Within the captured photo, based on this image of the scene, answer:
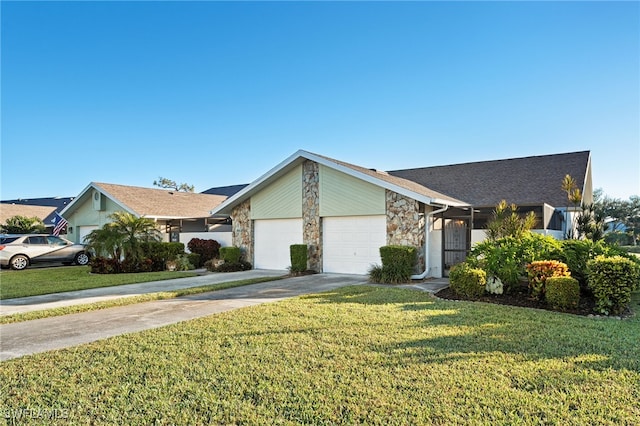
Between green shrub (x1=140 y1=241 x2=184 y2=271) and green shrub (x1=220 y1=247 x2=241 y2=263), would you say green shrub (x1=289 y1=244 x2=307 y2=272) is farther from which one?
green shrub (x1=140 y1=241 x2=184 y2=271)

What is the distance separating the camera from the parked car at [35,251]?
54.0 ft

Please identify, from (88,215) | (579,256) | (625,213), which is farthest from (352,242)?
(625,213)

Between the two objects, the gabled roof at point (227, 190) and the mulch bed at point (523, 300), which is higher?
the gabled roof at point (227, 190)

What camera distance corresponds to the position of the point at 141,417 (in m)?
3.10

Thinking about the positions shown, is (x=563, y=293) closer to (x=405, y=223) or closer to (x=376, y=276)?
(x=376, y=276)

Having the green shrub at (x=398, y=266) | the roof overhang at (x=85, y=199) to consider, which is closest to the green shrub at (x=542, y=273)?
the green shrub at (x=398, y=266)

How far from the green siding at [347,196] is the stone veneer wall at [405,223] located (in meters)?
0.34

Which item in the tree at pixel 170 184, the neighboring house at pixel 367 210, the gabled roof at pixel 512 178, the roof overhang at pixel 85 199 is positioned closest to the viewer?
the neighboring house at pixel 367 210

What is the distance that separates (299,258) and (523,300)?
25.2 ft

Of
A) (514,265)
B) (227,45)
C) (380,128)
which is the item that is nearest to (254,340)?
(514,265)

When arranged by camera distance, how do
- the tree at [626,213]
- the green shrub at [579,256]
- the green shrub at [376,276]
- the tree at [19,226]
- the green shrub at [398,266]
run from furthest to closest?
the tree at [626,213] → the tree at [19,226] → the green shrub at [376,276] → the green shrub at [398,266] → the green shrub at [579,256]

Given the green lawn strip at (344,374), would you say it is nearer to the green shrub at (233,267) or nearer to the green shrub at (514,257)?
the green shrub at (514,257)

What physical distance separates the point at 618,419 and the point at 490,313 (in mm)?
3855

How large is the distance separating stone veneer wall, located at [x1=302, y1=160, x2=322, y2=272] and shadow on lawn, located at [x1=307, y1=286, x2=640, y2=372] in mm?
6834
